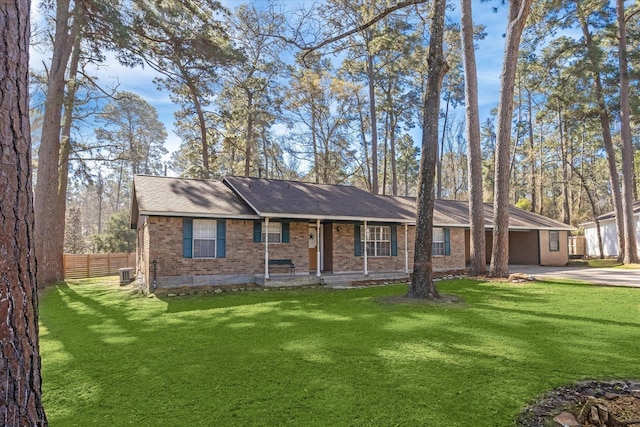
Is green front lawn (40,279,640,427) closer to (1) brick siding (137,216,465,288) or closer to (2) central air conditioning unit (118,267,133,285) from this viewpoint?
(1) brick siding (137,216,465,288)

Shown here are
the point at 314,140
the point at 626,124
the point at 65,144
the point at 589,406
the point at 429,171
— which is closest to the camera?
the point at 589,406

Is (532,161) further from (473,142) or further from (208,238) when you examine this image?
(208,238)

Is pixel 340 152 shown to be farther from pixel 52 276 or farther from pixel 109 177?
pixel 109 177

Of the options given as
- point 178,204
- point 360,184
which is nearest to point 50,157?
point 178,204

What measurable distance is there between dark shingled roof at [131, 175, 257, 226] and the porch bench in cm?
188

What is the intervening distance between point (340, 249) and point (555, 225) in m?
13.6

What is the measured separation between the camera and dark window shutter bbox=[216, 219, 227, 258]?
12.6m

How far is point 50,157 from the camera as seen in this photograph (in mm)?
14328

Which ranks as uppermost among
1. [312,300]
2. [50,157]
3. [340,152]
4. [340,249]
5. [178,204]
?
[340,152]

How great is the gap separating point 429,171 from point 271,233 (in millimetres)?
6355

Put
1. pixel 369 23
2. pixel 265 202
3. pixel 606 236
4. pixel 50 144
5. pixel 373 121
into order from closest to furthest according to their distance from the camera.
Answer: pixel 369 23 → pixel 265 202 → pixel 50 144 → pixel 373 121 → pixel 606 236

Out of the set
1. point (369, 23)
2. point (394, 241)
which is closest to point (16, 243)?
point (369, 23)

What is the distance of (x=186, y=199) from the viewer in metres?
12.9

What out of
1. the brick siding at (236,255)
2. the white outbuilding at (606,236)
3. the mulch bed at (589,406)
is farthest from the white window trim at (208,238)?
the white outbuilding at (606,236)
